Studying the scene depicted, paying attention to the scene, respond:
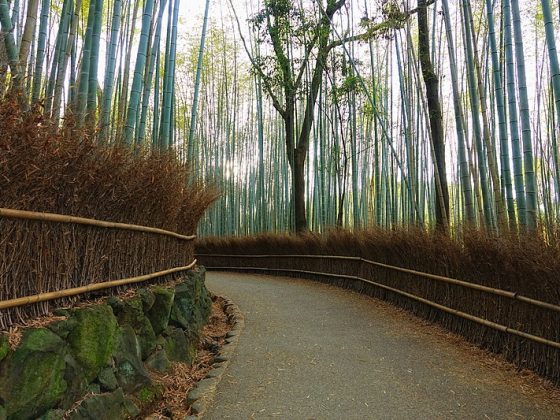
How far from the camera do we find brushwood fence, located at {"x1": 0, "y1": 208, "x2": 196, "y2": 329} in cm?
166

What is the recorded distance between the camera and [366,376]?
2.68 metres

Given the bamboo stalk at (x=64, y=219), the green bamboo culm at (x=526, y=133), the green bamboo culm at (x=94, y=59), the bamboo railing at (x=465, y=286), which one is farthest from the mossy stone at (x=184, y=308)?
the green bamboo culm at (x=526, y=133)

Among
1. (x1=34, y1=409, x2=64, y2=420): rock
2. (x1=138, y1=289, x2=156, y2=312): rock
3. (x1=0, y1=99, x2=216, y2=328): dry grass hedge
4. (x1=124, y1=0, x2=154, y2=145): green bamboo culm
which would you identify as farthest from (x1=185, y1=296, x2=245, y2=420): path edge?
(x1=124, y1=0, x2=154, y2=145): green bamboo culm

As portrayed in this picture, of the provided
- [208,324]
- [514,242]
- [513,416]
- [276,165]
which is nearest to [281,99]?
[276,165]

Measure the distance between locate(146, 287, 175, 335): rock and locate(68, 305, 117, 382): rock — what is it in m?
0.67

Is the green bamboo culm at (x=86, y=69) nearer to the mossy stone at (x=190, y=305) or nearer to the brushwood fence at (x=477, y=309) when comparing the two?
the mossy stone at (x=190, y=305)

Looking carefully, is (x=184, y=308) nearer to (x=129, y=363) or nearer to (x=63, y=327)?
(x=129, y=363)

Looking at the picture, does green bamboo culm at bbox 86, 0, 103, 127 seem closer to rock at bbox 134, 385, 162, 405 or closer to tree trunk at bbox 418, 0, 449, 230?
rock at bbox 134, 385, 162, 405

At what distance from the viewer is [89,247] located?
2.22m

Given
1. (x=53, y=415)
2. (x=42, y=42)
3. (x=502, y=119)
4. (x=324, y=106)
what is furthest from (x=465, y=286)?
(x=324, y=106)

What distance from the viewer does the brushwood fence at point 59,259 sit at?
1.66m

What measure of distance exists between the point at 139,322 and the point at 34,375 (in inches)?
39.0

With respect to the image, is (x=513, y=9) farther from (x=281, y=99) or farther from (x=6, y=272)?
(x=281, y=99)

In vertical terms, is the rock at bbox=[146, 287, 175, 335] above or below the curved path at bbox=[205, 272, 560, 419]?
above
